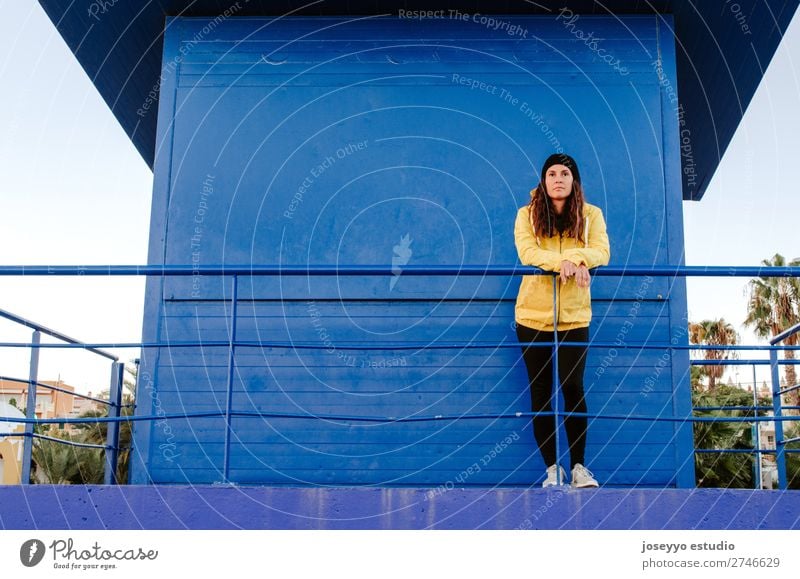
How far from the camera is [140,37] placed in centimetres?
720

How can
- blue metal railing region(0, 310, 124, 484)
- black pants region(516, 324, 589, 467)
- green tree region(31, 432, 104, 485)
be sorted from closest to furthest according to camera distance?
black pants region(516, 324, 589, 467)
blue metal railing region(0, 310, 124, 484)
green tree region(31, 432, 104, 485)

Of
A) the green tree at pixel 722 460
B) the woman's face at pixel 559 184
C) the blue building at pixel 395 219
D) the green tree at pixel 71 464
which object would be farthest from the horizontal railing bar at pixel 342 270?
the green tree at pixel 71 464

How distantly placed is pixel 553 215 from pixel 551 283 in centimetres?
42

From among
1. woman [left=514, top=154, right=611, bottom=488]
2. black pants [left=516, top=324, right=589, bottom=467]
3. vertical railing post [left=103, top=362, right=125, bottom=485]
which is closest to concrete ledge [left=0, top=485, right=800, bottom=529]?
woman [left=514, top=154, right=611, bottom=488]

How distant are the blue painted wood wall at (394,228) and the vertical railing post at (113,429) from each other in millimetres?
1033

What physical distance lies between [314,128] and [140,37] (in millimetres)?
1808

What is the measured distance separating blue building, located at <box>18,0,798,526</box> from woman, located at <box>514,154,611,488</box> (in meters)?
0.82

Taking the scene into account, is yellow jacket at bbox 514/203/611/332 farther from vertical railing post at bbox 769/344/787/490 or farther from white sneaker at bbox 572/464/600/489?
vertical railing post at bbox 769/344/787/490

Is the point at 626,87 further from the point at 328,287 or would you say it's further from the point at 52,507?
the point at 52,507

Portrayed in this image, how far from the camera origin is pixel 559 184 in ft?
17.3

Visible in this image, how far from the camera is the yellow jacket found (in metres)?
4.98

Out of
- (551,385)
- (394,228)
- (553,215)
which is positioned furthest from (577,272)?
(394,228)

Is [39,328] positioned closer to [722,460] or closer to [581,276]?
[581,276]

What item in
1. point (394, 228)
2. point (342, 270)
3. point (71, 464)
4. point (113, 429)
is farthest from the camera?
point (71, 464)
